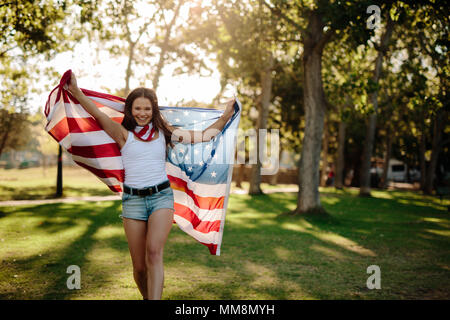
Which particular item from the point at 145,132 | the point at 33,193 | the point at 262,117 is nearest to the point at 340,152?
the point at 262,117

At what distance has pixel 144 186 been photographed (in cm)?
447

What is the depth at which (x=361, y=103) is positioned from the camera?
15.1 m

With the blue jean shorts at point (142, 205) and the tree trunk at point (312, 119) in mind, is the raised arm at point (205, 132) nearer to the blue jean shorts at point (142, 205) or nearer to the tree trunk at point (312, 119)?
the blue jean shorts at point (142, 205)

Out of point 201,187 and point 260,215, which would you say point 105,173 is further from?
point 260,215

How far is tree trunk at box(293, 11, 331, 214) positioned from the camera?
588 inches

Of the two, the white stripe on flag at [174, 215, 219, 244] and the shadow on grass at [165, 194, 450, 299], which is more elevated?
the white stripe on flag at [174, 215, 219, 244]

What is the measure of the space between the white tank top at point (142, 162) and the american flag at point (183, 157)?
0.92m

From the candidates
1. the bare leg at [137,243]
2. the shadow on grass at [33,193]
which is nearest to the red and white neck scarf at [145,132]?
the bare leg at [137,243]

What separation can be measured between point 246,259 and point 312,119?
815cm

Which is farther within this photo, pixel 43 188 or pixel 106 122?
pixel 43 188

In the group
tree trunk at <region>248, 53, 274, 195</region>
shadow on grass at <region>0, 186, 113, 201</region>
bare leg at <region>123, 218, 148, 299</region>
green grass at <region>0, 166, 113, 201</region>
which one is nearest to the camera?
bare leg at <region>123, 218, 148, 299</region>

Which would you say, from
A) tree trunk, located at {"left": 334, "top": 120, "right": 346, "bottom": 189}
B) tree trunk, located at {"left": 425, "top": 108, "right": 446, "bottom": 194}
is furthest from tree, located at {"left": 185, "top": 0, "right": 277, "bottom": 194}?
tree trunk, located at {"left": 425, "top": 108, "right": 446, "bottom": 194}

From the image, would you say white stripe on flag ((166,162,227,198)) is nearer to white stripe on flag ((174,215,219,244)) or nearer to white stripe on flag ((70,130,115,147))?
white stripe on flag ((174,215,219,244))

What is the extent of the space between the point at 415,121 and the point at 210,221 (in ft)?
118
